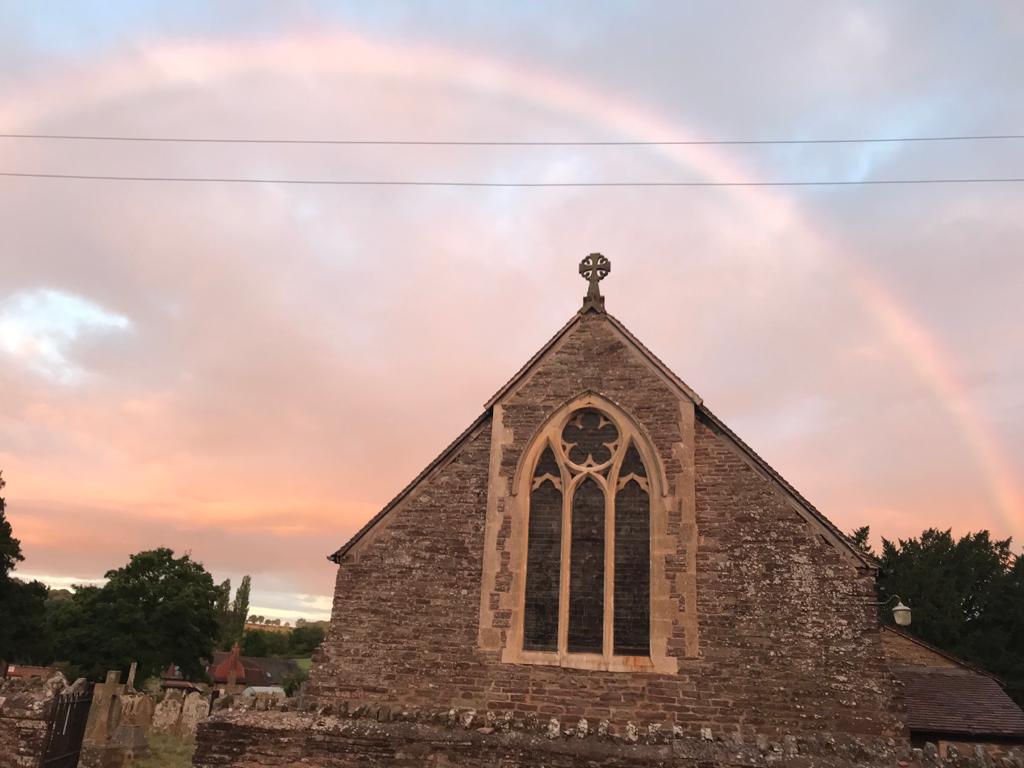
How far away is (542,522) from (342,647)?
13.3 feet

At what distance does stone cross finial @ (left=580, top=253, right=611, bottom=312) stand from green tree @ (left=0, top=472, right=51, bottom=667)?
145 feet

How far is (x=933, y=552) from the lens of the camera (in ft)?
164

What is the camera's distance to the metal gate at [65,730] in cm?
1003

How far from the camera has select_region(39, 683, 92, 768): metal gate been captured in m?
10.0

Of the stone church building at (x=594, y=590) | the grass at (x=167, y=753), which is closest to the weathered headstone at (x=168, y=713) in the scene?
the grass at (x=167, y=753)

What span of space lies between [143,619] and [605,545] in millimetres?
45191

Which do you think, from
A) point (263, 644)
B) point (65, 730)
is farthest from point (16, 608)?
point (263, 644)

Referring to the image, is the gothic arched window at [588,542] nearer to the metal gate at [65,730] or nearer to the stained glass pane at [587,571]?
the stained glass pane at [587,571]

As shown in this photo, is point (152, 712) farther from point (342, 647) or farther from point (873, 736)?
point (873, 736)

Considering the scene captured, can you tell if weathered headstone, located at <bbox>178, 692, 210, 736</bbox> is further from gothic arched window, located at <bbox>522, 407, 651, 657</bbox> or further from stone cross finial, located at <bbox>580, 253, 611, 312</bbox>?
stone cross finial, located at <bbox>580, 253, 611, 312</bbox>

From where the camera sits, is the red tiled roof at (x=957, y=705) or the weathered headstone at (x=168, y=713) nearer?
the red tiled roof at (x=957, y=705)

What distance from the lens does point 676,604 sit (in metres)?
11.3

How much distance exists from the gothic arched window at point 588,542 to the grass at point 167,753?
11.9 metres

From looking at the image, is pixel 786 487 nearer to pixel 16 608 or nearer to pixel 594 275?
Result: pixel 594 275
